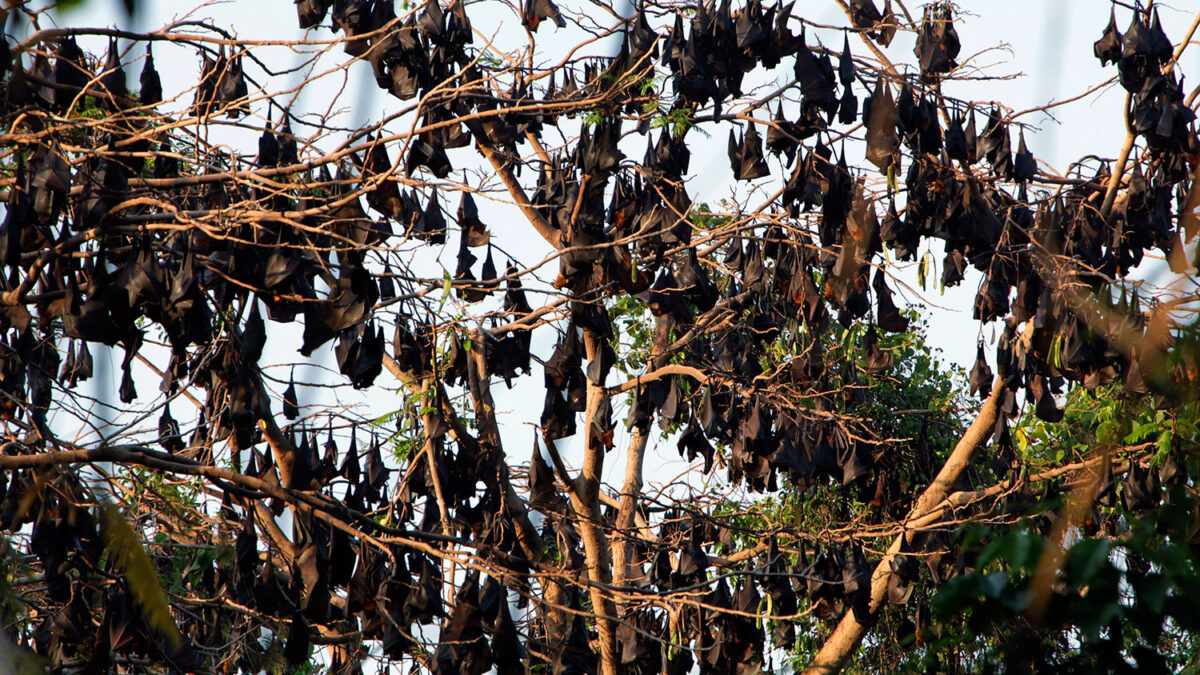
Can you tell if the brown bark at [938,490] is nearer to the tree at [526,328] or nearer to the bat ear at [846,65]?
the tree at [526,328]

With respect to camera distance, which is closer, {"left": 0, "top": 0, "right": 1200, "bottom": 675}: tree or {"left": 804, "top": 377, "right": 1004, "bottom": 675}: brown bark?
{"left": 0, "top": 0, "right": 1200, "bottom": 675}: tree

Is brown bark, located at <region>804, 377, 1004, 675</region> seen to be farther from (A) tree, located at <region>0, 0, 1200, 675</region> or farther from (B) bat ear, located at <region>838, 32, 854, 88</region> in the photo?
(B) bat ear, located at <region>838, 32, 854, 88</region>

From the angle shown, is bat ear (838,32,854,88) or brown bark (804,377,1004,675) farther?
brown bark (804,377,1004,675)

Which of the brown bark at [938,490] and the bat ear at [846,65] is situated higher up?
the bat ear at [846,65]

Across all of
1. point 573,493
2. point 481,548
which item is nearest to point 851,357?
point 573,493

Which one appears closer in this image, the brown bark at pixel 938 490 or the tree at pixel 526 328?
the tree at pixel 526 328

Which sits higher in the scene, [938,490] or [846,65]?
[846,65]

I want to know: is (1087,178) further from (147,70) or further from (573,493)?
(147,70)

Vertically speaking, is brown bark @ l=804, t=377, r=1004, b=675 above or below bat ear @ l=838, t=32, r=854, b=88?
below

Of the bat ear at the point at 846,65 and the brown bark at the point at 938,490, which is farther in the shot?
the brown bark at the point at 938,490

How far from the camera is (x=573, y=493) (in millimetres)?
6961

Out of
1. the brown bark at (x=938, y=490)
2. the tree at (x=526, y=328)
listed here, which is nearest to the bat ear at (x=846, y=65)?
the tree at (x=526, y=328)

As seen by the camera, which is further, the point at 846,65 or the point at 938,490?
the point at 938,490

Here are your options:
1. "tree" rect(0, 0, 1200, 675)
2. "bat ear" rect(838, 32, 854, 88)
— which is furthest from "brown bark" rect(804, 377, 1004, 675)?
"bat ear" rect(838, 32, 854, 88)
